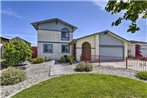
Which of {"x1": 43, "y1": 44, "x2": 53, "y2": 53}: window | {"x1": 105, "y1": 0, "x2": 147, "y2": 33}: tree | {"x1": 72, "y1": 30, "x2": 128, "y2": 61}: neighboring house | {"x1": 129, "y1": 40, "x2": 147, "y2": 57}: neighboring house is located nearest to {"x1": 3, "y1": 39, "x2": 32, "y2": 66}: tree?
{"x1": 72, "y1": 30, "x2": 128, "y2": 61}: neighboring house

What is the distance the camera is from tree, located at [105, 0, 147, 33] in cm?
356

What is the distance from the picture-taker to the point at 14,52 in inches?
680

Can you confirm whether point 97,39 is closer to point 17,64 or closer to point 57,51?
point 57,51

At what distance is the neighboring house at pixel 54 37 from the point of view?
26156 mm

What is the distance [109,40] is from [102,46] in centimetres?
148

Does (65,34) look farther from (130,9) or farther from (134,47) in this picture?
(130,9)

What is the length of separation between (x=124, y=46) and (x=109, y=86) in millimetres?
17376

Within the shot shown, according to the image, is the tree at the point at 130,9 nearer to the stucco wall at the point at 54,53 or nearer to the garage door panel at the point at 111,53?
the garage door panel at the point at 111,53

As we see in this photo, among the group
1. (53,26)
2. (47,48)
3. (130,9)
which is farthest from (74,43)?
(130,9)

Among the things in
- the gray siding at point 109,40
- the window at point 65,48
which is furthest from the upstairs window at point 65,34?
the gray siding at point 109,40

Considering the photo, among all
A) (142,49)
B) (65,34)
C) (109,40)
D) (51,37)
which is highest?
(65,34)

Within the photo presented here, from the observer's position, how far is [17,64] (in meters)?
17.7

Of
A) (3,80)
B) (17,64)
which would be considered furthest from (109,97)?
(17,64)

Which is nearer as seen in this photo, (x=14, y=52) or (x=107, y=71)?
(x=107, y=71)
